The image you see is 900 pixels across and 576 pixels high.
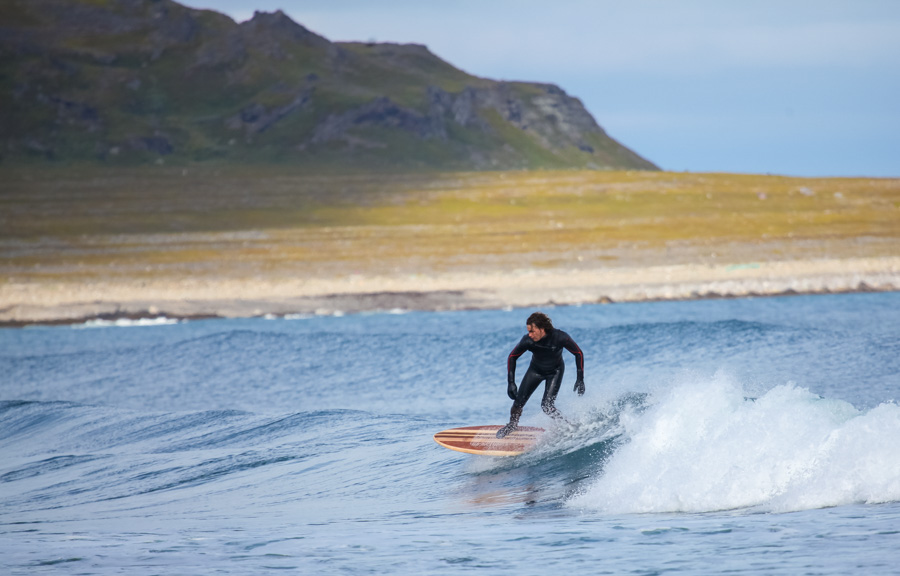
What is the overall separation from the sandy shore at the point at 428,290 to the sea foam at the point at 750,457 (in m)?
29.0

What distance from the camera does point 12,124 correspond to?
366 feet

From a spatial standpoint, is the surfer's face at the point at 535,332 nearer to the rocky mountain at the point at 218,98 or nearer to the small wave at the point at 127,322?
the small wave at the point at 127,322

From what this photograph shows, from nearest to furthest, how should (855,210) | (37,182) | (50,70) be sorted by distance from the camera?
1. (855,210)
2. (37,182)
3. (50,70)

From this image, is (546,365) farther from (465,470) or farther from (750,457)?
(750,457)

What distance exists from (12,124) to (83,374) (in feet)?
312

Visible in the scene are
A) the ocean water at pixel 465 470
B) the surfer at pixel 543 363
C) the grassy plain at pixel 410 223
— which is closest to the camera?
the ocean water at pixel 465 470

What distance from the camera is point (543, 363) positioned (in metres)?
13.2

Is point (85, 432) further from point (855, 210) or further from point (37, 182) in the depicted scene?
point (37, 182)

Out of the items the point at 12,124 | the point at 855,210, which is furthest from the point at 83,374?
the point at 12,124

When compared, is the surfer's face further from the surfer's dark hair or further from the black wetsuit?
the black wetsuit

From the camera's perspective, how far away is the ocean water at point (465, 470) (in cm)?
937

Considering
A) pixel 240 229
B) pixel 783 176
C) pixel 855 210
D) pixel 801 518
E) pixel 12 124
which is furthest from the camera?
pixel 12 124

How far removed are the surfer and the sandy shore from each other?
2776 cm

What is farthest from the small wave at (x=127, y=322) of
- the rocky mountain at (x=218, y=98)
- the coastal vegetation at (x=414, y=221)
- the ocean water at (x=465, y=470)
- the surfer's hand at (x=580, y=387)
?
the rocky mountain at (x=218, y=98)
